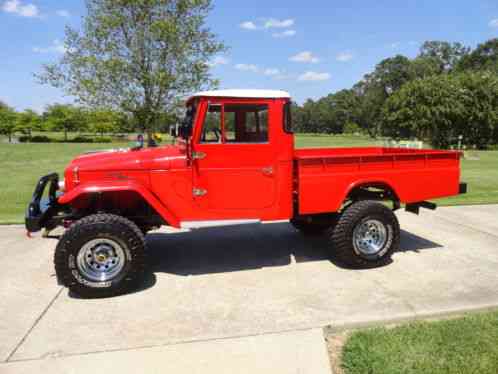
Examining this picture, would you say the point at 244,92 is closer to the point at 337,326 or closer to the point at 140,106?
the point at 337,326

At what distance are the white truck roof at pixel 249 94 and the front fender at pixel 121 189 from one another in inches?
49.0

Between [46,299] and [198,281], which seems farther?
[198,281]

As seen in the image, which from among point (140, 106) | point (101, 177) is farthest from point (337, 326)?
point (140, 106)

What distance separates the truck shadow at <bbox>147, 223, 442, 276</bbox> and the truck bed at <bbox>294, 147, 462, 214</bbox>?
0.96m

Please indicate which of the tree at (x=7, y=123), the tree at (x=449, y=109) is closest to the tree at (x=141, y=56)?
the tree at (x=449, y=109)

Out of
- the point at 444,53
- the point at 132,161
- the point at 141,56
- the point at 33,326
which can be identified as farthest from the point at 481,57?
the point at 33,326

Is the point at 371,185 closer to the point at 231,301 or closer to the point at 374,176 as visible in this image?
the point at 374,176

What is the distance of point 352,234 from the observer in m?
4.68

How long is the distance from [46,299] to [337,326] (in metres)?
3.01

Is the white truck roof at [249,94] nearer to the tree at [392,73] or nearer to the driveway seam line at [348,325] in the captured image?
the driveway seam line at [348,325]

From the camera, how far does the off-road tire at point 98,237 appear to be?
3.95 m

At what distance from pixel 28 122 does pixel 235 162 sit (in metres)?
74.5

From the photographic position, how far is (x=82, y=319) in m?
3.54

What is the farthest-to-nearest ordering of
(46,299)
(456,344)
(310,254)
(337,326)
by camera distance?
(310,254) → (46,299) → (337,326) → (456,344)
